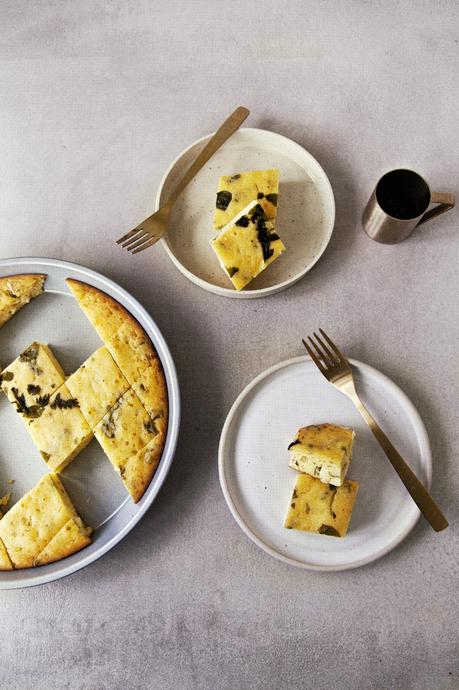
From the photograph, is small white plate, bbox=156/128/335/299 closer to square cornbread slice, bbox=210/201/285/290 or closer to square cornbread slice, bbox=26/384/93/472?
square cornbread slice, bbox=210/201/285/290

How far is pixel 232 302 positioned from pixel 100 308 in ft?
1.54

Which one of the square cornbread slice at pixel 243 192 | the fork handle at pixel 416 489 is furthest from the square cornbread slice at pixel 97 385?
the fork handle at pixel 416 489

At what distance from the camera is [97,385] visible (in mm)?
2043

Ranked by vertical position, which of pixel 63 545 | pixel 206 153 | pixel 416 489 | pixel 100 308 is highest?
pixel 206 153

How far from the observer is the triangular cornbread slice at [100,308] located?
2062 millimetres

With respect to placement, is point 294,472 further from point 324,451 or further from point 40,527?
point 40,527

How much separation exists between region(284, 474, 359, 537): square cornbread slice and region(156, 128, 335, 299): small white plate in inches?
26.7

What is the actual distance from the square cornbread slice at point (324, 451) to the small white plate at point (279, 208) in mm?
512

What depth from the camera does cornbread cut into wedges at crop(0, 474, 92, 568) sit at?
1964mm

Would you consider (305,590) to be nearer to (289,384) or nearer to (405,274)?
(289,384)

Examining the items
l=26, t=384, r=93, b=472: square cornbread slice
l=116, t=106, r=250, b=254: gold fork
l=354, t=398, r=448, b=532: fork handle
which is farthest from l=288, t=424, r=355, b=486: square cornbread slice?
l=116, t=106, r=250, b=254: gold fork

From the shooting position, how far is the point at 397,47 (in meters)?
2.34

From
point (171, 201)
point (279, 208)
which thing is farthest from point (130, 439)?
point (279, 208)

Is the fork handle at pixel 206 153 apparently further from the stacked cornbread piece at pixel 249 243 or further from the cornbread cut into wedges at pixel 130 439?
the cornbread cut into wedges at pixel 130 439
